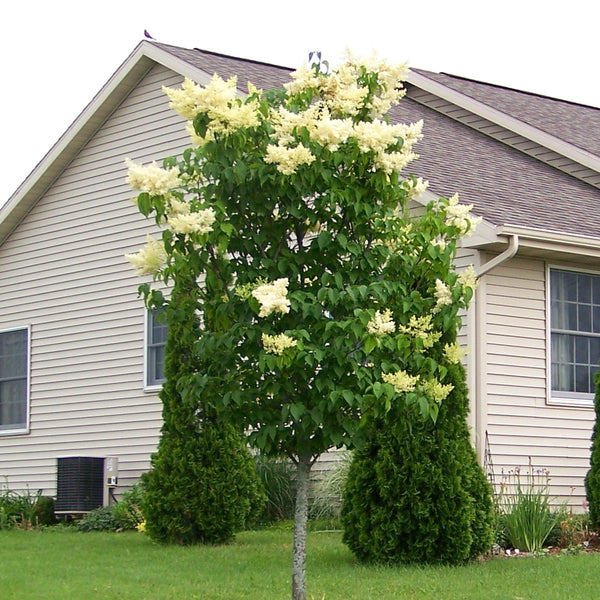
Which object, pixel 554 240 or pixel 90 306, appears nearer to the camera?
pixel 554 240

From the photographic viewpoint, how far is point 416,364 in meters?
7.04

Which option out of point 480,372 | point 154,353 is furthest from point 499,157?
point 154,353

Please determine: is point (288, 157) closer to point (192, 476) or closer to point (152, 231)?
point (192, 476)

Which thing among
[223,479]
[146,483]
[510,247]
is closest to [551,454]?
[510,247]

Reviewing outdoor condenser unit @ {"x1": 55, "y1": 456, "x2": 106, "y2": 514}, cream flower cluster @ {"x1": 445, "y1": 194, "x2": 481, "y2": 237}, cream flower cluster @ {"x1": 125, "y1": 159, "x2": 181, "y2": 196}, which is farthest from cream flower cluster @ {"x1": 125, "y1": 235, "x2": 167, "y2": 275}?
outdoor condenser unit @ {"x1": 55, "y1": 456, "x2": 106, "y2": 514}

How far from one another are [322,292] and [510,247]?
531cm

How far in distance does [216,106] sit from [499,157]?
Result: 9795 millimetres

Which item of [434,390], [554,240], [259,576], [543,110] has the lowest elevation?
[259,576]

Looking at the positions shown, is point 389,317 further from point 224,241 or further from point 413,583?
point 413,583

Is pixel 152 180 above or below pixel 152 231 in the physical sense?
Answer: below

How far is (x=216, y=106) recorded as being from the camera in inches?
272

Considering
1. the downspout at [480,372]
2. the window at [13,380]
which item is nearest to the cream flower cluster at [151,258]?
the downspout at [480,372]

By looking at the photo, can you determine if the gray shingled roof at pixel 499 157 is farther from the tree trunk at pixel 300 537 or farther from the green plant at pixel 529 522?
the tree trunk at pixel 300 537

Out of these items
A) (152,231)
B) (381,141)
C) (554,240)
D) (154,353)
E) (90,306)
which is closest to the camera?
(381,141)
